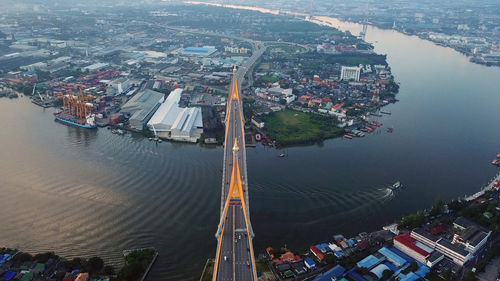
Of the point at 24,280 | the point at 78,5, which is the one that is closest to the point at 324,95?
the point at 24,280

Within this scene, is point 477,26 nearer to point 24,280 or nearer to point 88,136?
point 88,136

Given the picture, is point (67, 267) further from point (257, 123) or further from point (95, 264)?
point (257, 123)

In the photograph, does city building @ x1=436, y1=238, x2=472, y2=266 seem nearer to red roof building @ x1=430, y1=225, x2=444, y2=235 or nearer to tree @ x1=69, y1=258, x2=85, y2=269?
red roof building @ x1=430, y1=225, x2=444, y2=235

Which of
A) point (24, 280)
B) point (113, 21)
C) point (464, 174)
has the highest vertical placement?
point (113, 21)

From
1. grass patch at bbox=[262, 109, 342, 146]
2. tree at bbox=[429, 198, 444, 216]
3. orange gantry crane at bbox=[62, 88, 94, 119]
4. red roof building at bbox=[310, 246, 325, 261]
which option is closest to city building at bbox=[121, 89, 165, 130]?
orange gantry crane at bbox=[62, 88, 94, 119]

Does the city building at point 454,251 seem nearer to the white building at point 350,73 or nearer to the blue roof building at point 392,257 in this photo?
the blue roof building at point 392,257

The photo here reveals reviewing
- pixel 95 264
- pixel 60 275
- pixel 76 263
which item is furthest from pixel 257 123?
pixel 60 275

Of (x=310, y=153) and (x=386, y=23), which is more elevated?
(x=386, y=23)
